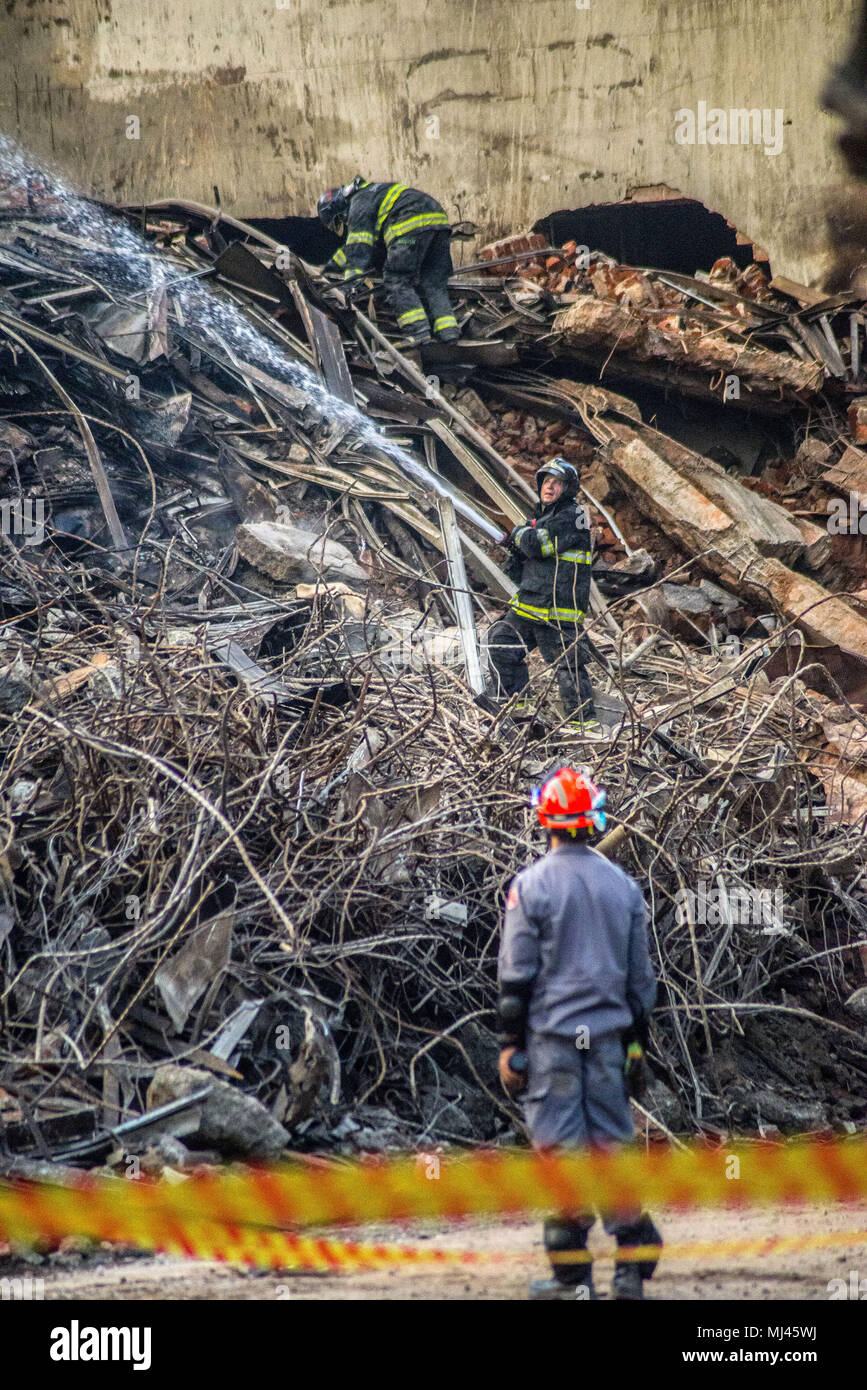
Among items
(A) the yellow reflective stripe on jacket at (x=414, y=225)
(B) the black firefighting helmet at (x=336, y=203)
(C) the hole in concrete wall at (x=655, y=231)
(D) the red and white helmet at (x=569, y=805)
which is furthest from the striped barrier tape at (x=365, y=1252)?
(C) the hole in concrete wall at (x=655, y=231)

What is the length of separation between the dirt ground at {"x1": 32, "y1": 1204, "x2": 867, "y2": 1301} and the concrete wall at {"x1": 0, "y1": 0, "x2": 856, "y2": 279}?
31.6 ft

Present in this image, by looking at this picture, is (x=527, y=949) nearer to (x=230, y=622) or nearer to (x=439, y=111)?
(x=230, y=622)

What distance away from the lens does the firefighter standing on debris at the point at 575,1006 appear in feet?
9.10

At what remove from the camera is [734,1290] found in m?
2.94

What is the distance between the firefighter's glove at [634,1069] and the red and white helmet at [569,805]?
0.65 metres

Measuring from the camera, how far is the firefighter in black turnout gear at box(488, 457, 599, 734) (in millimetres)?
6301

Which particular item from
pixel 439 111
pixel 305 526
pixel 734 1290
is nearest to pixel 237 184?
pixel 439 111

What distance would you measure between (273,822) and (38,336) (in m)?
4.83

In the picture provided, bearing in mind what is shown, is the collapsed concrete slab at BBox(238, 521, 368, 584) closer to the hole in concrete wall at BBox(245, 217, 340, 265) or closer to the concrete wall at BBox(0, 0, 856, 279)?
the hole in concrete wall at BBox(245, 217, 340, 265)

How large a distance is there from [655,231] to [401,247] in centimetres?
366

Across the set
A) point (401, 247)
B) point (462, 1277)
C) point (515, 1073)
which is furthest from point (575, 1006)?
point (401, 247)

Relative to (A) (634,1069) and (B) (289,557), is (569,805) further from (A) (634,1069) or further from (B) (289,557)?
(B) (289,557)

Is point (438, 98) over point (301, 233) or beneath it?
over

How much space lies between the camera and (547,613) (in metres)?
6.31
